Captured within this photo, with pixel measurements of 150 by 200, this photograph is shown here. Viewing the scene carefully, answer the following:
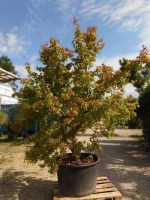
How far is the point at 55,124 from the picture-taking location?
20.7ft

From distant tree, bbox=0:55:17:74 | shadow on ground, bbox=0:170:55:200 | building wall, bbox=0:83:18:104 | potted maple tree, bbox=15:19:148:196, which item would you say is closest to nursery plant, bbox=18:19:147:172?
potted maple tree, bbox=15:19:148:196

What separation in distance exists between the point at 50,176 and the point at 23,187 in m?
0.99

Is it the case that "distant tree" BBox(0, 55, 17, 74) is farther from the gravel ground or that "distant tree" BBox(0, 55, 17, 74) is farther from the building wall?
the gravel ground

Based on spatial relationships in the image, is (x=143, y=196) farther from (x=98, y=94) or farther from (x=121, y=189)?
(x=98, y=94)

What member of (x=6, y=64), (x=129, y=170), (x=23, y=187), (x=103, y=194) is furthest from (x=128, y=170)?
(x=6, y=64)

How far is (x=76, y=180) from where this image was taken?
6.18m

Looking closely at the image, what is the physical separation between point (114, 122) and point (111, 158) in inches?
179

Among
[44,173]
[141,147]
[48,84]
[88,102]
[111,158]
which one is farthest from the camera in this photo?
[141,147]

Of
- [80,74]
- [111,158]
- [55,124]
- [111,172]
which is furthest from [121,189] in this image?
[111,158]

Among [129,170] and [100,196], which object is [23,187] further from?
[129,170]

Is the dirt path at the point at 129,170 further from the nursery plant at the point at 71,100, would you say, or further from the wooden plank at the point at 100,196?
the nursery plant at the point at 71,100

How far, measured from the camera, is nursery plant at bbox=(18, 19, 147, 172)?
612 centimetres

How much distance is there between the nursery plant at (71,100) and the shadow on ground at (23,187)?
0.85 metres

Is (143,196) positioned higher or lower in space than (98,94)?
lower
